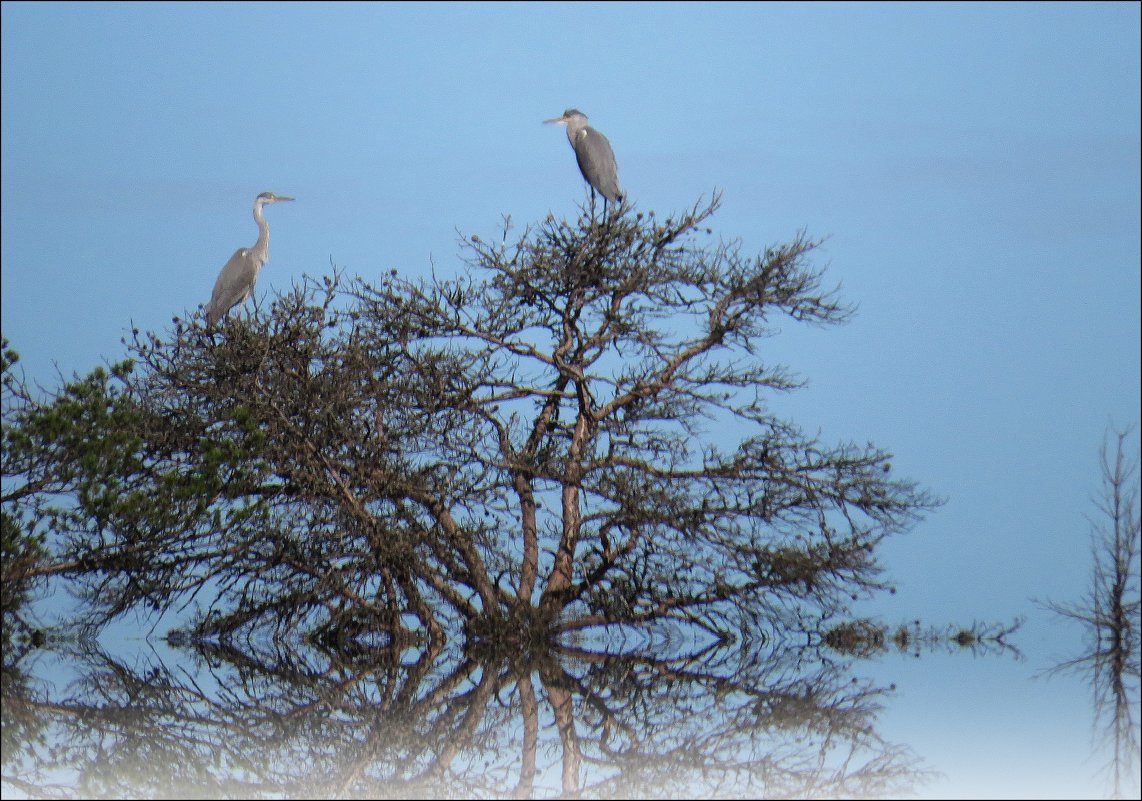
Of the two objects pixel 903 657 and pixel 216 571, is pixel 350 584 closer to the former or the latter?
pixel 216 571

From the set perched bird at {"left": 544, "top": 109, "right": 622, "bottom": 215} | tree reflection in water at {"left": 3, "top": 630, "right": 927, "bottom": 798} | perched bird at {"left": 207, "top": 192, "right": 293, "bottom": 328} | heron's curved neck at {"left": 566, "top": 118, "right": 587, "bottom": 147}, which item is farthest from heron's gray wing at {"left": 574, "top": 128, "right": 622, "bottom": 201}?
tree reflection in water at {"left": 3, "top": 630, "right": 927, "bottom": 798}

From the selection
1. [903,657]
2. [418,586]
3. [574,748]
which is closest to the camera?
[574,748]

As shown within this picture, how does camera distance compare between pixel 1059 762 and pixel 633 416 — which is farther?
pixel 633 416

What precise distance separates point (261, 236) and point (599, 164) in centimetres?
344

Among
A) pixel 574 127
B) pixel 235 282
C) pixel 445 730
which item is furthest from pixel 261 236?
pixel 445 730

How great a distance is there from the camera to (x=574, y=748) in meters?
8.39

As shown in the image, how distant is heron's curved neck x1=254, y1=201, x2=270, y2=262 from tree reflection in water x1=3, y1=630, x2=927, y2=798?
14.2 feet

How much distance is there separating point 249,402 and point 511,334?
6.87ft

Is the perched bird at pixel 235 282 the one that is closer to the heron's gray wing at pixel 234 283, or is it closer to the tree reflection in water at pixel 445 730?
the heron's gray wing at pixel 234 283

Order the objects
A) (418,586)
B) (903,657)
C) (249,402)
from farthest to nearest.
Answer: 1. (903,657)
2. (418,586)
3. (249,402)

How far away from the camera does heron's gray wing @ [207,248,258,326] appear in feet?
45.1

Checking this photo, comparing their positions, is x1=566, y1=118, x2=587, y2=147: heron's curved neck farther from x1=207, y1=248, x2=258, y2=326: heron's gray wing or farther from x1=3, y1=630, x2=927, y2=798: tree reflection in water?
x1=3, y1=630, x2=927, y2=798: tree reflection in water

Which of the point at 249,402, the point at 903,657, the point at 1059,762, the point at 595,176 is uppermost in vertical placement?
the point at 595,176

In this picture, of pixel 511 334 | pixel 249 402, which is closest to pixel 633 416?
pixel 511 334
